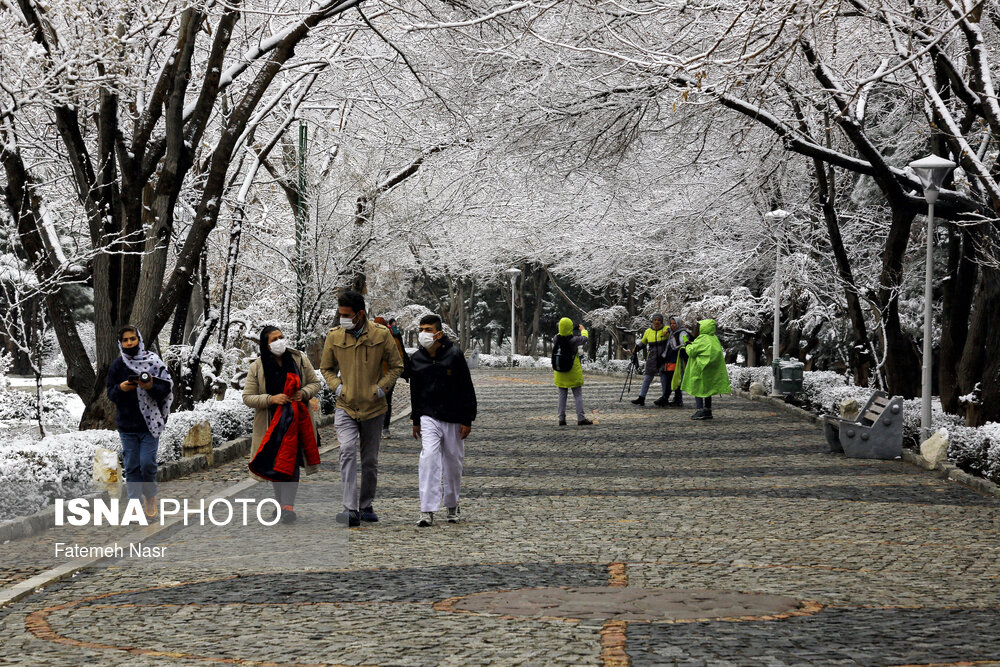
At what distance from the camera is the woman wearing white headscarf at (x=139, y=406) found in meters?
10.2

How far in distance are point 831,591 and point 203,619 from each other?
3558mm

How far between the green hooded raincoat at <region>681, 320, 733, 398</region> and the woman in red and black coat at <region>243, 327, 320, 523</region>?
1202 centimetres

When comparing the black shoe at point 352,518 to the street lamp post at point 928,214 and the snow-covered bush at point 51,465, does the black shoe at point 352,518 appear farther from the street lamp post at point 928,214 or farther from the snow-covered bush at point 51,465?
the street lamp post at point 928,214

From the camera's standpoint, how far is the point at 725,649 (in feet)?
18.5

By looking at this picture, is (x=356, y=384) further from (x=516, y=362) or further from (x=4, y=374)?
(x=516, y=362)

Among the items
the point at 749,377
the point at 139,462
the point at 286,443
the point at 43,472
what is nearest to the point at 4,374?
the point at 43,472

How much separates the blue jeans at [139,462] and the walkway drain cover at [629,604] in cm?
430

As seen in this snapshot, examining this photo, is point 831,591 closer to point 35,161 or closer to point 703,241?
point 35,161

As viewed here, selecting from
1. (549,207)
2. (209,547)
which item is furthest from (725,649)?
(549,207)

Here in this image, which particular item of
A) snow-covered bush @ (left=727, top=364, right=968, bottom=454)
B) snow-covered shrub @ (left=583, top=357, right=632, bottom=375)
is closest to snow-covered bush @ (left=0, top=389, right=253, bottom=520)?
snow-covered bush @ (left=727, top=364, right=968, bottom=454)

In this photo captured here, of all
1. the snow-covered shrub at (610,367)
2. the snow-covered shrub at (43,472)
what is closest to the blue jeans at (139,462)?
the snow-covered shrub at (43,472)

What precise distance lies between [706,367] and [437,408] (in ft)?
39.5

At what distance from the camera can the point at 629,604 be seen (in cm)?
671

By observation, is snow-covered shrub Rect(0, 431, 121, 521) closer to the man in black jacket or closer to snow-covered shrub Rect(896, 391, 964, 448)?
the man in black jacket
